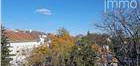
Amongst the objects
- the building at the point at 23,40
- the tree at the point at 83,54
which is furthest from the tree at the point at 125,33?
the building at the point at 23,40

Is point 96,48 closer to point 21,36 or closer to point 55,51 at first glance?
point 55,51

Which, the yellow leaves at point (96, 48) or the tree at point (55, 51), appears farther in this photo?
the tree at point (55, 51)

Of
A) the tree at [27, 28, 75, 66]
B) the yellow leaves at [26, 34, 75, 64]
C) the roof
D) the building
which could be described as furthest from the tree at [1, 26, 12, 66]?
the roof

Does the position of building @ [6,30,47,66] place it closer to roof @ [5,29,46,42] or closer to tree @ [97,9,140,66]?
roof @ [5,29,46,42]

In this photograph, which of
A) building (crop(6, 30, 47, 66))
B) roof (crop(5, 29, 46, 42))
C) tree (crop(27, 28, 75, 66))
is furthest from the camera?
roof (crop(5, 29, 46, 42))

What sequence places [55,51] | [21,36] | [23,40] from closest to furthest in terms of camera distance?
[55,51] → [23,40] → [21,36]

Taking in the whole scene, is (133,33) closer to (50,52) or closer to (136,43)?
(136,43)

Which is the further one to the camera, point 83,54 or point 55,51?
point 55,51

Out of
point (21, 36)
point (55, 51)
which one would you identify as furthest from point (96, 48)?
point (21, 36)

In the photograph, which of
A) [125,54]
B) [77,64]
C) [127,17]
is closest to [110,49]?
[125,54]

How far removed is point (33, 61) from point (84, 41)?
34.3 feet

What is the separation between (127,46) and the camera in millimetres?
26219

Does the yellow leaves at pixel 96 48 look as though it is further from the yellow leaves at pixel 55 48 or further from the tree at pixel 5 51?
the tree at pixel 5 51

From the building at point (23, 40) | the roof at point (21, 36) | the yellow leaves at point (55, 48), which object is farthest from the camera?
the roof at point (21, 36)
